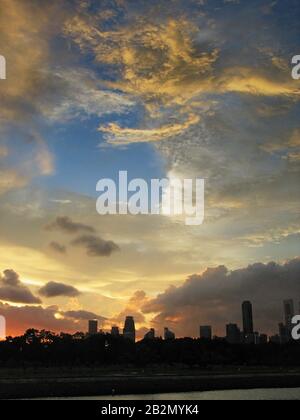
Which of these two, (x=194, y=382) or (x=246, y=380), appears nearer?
(x=194, y=382)

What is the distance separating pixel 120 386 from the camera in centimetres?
10819

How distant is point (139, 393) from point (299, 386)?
192 feet

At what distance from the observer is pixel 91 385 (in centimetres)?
10338

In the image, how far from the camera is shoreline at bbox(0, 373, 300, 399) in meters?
94.8

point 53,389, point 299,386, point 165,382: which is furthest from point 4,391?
point 299,386

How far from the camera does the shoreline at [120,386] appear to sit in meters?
94.8

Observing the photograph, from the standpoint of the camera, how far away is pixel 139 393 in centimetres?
10812
